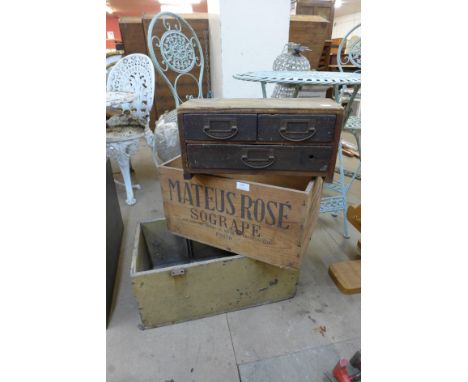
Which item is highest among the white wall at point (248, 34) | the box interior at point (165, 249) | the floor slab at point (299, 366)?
the white wall at point (248, 34)

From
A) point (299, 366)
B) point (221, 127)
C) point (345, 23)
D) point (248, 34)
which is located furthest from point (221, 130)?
point (345, 23)

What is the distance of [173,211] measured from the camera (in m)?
1.15

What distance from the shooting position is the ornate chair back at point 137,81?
2.02 metres

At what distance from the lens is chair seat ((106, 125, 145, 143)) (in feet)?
5.70

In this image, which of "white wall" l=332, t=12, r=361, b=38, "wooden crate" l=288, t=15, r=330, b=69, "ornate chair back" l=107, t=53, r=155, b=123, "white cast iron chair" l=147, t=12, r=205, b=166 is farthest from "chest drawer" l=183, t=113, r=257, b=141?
"white wall" l=332, t=12, r=361, b=38

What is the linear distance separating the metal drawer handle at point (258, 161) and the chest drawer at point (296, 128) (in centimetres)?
7

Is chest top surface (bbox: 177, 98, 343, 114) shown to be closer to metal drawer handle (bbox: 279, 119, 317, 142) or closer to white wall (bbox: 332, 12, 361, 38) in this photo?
metal drawer handle (bbox: 279, 119, 317, 142)

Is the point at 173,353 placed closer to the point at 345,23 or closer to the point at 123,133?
the point at 123,133

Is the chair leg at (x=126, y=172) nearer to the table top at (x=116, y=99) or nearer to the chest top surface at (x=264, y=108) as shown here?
the table top at (x=116, y=99)

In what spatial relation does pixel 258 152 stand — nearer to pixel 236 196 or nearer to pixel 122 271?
pixel 236 196

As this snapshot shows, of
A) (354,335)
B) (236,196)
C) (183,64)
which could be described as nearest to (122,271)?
(236,196)

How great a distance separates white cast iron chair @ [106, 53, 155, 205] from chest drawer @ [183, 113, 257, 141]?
102 cm

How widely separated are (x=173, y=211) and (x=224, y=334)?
0.52 m

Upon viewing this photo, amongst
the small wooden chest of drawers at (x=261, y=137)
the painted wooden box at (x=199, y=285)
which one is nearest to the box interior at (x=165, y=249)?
the painted wooden box at (x=199, y=285)
